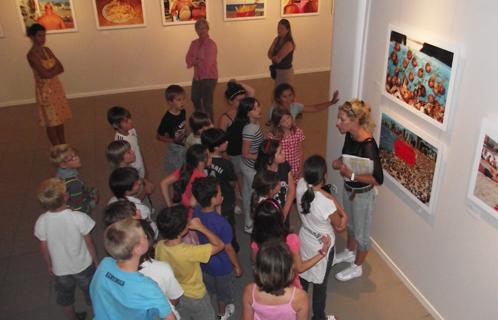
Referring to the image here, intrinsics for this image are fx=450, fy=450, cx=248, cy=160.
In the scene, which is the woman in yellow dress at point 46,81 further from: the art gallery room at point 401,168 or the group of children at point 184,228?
the group of children at point 184,228

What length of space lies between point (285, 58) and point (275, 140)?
393cm

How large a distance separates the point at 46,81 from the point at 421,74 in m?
5.40

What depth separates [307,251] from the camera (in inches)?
147

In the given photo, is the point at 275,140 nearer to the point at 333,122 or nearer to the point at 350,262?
the point at 333,122

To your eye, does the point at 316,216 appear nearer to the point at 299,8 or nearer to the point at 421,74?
the point at 421,74

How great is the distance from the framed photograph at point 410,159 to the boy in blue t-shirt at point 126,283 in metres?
2.50

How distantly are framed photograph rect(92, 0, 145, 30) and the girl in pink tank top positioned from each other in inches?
328

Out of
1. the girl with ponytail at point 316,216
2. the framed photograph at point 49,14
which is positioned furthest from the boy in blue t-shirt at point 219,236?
the framed photograph at point 49,14

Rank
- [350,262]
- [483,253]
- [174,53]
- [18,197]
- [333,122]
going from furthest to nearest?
[174,53] < [18,197] < [333,122] < [350,262] < [483,253]

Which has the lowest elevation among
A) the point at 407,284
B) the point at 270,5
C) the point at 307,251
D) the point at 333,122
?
the point at 407,284

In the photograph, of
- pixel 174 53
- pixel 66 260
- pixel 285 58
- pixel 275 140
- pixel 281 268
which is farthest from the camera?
pixel 174 53

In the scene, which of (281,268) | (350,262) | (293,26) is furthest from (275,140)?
(293,26)

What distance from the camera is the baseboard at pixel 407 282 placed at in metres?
4.21

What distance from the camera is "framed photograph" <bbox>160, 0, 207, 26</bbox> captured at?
9938mm
